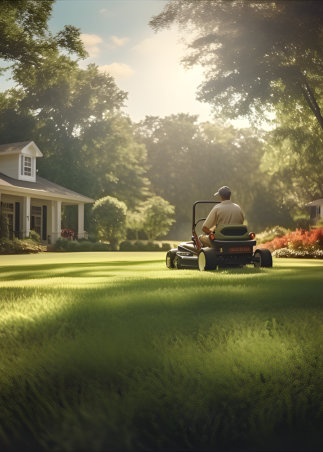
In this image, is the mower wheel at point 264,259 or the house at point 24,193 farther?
the house at point 24,193

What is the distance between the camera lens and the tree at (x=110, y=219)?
31641mm

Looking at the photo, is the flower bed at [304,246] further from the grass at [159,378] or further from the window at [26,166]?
the window at [26,166]

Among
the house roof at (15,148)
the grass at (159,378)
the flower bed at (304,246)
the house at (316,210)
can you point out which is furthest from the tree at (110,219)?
the grass at (159,378)

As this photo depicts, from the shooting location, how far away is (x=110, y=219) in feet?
104

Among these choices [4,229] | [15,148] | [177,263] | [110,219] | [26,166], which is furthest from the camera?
[110,219]

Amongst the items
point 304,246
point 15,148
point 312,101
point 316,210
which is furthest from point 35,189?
point 316,210

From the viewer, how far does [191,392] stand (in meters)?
2.96

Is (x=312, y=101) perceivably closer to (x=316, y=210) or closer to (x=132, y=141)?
(x=132, y=141)

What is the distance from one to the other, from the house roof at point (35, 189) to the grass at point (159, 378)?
22.7 meters

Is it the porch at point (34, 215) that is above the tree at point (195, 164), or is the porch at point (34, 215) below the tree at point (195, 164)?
below

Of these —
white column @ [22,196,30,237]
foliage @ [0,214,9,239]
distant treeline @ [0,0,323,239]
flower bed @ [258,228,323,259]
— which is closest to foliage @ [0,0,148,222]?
distant treeline @ [0,0,323,239]

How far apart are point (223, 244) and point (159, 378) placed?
567 cm

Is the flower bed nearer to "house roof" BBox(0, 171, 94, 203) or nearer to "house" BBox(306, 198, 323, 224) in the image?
"house roof" BBox(0, 171, 94, 203)

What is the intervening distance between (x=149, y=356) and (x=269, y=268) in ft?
20.2
